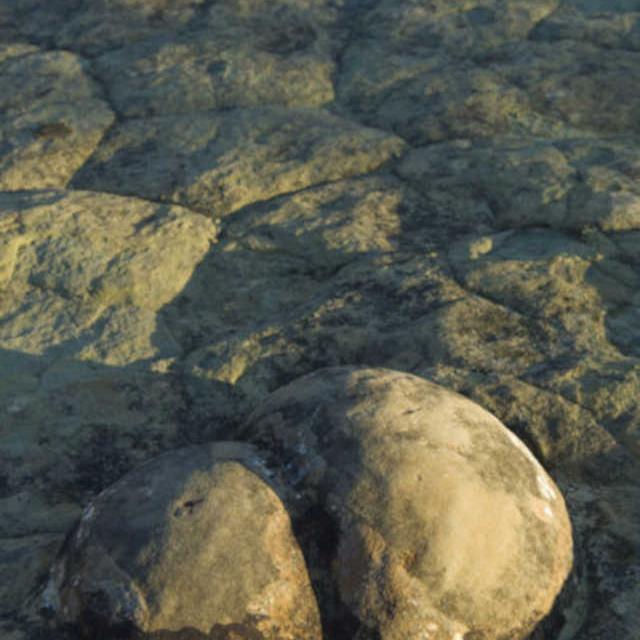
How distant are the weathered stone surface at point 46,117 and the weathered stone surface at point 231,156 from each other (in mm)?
124

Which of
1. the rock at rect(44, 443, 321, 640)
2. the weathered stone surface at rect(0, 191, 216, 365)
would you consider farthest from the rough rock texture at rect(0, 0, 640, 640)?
the rock at rect(44, 443, 321, 640)

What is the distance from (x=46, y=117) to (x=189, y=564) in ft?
10.1

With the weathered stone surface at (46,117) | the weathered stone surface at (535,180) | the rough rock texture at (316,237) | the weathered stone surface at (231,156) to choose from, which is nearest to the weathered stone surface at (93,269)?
the rough rock texture at (316,237)

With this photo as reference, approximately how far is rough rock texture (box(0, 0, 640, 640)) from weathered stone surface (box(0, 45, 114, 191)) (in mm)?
17

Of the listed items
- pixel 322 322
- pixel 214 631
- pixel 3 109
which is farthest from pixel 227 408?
pixel 3 109

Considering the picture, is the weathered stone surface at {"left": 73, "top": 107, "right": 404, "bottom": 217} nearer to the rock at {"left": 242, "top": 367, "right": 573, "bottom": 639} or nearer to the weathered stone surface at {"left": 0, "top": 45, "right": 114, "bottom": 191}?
the weathered stone surface at {"left": 0, "top": 45, "right": 114, "bottom": 191}

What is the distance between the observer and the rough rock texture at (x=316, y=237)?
259 cm

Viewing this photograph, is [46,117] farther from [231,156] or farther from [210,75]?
[231,156]

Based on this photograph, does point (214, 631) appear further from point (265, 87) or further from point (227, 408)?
point (265, 87)

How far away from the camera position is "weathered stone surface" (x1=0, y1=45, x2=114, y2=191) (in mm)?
3971

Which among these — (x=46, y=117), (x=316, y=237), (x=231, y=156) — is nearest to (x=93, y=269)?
(x=316, y=237)

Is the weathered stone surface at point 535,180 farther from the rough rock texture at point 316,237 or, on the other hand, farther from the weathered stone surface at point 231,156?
the weathered stone surface at point 231,156

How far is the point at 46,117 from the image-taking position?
171 inches

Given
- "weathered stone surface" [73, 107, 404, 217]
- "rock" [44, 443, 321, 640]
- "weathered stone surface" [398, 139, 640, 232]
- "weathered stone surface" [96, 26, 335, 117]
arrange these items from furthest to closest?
"weathered stone surface" [96, 26, 335, 117], "weathered stone surface" [73, 107, 404, 217], "weathered stone surface" [398, 139, 640, 232], "rock" [44, 443, 321, 640]
